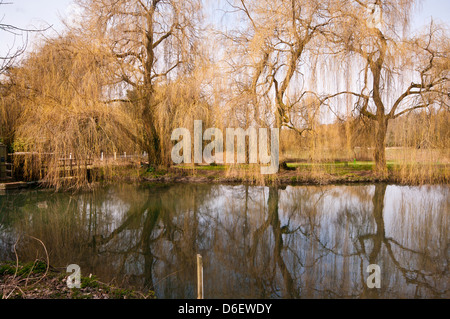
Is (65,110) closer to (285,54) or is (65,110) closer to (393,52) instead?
(285,54)

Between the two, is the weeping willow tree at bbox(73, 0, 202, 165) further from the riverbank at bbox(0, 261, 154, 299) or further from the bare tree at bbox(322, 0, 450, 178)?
the riverbank at bbox(0, 261, 154, 299)

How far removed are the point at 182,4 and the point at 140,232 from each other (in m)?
8.12

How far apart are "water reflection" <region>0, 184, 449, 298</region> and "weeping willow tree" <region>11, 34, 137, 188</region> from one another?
41.3 inches

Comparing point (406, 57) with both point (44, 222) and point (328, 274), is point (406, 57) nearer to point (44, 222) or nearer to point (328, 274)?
point (328, 274)

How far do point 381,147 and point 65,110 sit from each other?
9.18m

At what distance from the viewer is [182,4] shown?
10.1 m

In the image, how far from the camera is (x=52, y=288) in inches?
107

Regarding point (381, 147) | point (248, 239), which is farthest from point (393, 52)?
point (248, 239)

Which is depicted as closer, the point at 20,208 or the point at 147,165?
the point at 20,208

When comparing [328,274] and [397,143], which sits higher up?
[397,143]

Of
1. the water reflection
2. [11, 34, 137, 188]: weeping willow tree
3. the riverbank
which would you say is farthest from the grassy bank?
the riverbank

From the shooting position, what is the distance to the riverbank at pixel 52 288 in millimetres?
2584
